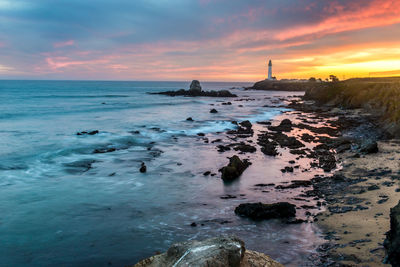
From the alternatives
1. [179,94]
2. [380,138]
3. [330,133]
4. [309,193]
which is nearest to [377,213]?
[309,193]

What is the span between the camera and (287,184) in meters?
14.0

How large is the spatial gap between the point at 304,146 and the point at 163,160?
1067cm

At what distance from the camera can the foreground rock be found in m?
3.88

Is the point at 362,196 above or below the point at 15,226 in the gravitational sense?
above

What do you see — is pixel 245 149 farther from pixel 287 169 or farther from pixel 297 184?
pixel 297 184

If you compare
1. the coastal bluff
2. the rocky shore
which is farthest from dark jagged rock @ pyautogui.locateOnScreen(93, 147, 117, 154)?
the coastal bluff

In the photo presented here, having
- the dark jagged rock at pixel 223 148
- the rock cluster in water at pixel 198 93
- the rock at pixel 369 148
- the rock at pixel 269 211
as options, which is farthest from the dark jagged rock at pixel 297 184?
the rock cluster in water at pixel 198 93

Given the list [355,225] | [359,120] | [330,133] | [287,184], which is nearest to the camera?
[355,225]

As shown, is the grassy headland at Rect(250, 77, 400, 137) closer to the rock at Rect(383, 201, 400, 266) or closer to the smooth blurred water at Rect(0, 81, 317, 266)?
the smooth blurred water at Rect(0, 81, 317, 266)

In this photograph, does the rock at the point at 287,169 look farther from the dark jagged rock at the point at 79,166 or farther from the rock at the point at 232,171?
the dark jagged rock at the point at 79,166

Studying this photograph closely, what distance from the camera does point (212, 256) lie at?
390 centimetres

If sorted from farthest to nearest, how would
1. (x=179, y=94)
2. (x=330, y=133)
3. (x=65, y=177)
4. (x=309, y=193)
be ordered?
(x=179, y=94) → (x=330, y=133) → (x=65, y=177) → (x=309, y=193)

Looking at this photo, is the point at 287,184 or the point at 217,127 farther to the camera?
the point at 217,127

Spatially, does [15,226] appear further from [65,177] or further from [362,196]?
[362,196]
